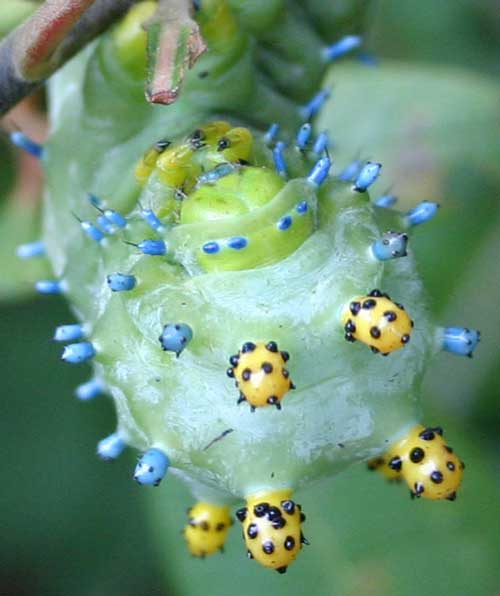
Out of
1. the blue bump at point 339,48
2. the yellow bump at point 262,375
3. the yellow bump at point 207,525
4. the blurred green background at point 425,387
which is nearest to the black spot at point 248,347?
the yellow bump at point 262,375

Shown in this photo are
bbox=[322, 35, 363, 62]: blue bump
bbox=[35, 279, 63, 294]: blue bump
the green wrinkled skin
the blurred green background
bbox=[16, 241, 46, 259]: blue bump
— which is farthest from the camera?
the blurred green background

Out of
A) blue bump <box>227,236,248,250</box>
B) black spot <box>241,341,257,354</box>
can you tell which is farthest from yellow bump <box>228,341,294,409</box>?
blue bump <box>227,236,248,250</box>

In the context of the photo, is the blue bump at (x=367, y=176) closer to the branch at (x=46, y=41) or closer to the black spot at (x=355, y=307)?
the black spot at (x=355, y=307)

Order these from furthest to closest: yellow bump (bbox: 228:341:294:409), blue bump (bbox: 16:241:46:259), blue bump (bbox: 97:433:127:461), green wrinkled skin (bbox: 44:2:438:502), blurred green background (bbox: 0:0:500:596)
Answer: blurred green background (bbox: 0:0:500:596) < blue bump (bbox: 16:241:46:259) < blue bump (bbox: 97:433:127:461) < green wrinkled skin (bbox: 44:2:438:502) < yellow bump (bbox: 228:341:294:409)

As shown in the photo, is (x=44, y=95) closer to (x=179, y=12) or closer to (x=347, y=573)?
(x=179, y=12)

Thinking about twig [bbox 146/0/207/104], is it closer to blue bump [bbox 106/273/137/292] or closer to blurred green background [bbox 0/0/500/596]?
blue bump [bbox 106/273/137/292]

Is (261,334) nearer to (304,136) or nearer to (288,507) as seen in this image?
(288,507)
